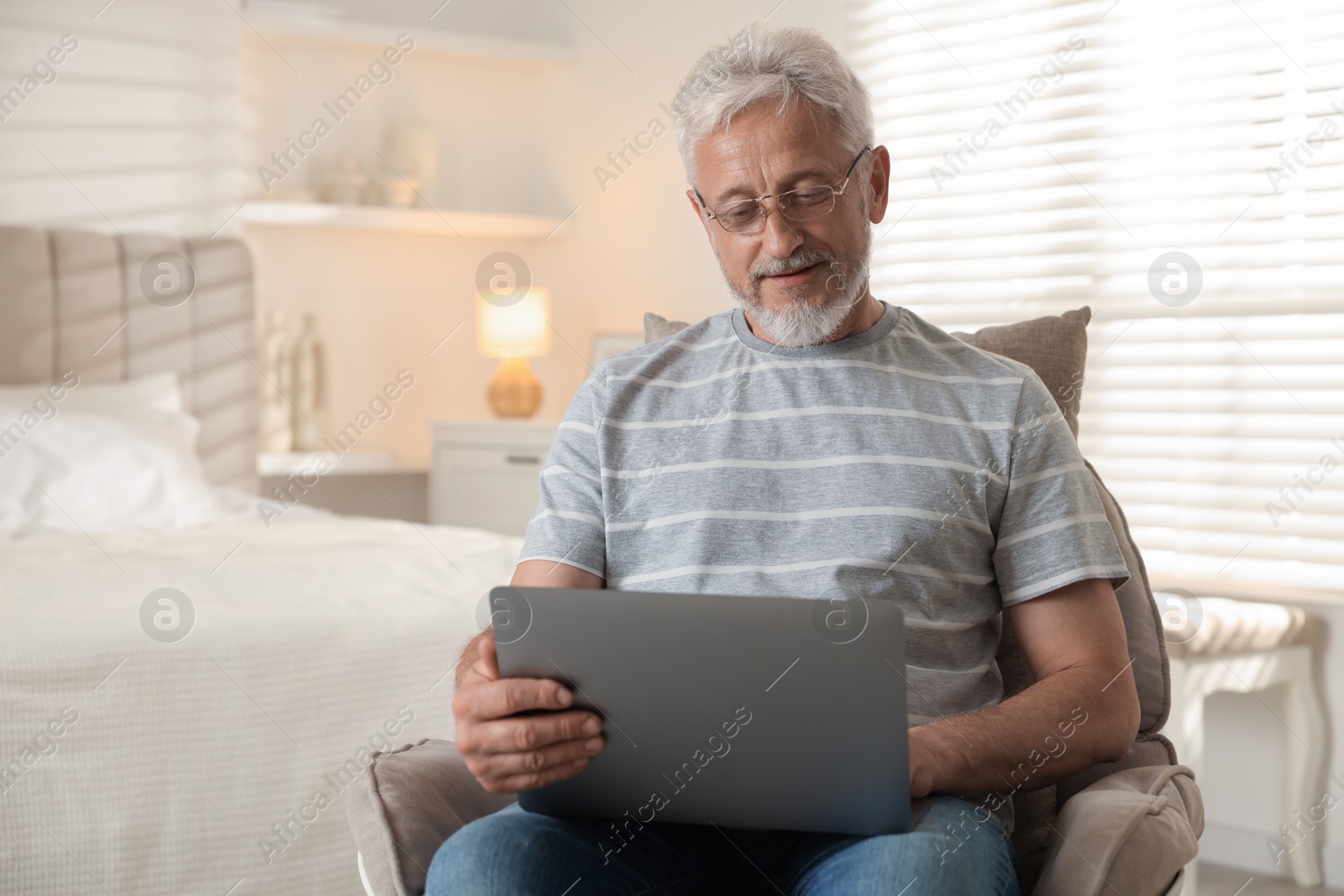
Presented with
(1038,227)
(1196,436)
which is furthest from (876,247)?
(1196,436)

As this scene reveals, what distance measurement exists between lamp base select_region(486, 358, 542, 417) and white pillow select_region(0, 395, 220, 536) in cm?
115

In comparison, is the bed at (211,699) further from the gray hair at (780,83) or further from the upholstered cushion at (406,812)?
the gray hair at (780,83)

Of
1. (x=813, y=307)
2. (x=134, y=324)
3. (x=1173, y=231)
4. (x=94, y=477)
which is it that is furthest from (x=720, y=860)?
(x=134, y=324)

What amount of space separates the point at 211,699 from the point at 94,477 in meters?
1.44

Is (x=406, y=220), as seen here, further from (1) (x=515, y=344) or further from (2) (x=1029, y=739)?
(2) (x=1029, y=739)

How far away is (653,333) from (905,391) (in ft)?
1.57

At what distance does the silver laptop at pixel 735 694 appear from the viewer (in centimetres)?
99

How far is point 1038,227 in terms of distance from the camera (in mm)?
3059

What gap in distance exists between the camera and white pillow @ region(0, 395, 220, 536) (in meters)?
2.92

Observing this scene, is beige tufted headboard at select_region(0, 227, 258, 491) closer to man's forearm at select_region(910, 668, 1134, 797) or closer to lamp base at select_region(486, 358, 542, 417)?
lamp base at select_region(486, 358, 542, 417)

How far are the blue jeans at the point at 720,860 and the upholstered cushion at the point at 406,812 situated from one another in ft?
0.15

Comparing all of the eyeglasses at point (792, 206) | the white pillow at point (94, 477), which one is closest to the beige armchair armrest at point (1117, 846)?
the eyeglasses at point (792, 206)

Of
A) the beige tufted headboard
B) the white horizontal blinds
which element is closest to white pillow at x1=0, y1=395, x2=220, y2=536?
the beige tufted headboard

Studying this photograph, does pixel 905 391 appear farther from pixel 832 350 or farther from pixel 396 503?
pixel 396 503
